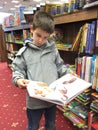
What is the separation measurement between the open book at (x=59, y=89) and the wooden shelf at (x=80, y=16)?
21.1 inches

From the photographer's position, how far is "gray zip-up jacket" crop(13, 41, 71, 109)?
38.7 inches

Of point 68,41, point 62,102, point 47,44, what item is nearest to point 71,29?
point 68,41

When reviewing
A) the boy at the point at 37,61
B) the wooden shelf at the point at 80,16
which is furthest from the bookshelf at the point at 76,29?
the boy at the point at 37,61

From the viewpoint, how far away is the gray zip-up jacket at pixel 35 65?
0.98m

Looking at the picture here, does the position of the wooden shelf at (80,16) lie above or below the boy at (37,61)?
above

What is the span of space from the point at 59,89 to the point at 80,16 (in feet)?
2.43

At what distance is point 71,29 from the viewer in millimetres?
2008

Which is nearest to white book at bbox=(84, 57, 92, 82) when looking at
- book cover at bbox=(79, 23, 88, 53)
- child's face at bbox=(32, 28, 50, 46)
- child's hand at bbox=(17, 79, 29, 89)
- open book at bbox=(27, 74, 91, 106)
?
book cover at bbox=(79, 23, 88, 53)

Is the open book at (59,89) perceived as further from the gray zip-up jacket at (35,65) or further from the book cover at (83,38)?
the book cover at (83,38)

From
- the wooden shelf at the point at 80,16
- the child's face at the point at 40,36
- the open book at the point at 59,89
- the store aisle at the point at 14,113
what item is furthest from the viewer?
the store aisle at the point at 14,113

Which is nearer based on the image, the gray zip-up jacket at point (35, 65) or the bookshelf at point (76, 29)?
the gray zip-up jacket at point (35, 65)

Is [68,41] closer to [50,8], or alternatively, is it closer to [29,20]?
[50,8]

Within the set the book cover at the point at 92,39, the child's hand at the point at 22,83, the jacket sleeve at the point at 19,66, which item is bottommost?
the child's hand at the point at 22,83

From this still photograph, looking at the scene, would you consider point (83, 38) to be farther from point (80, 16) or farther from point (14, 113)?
point (14, 113)
